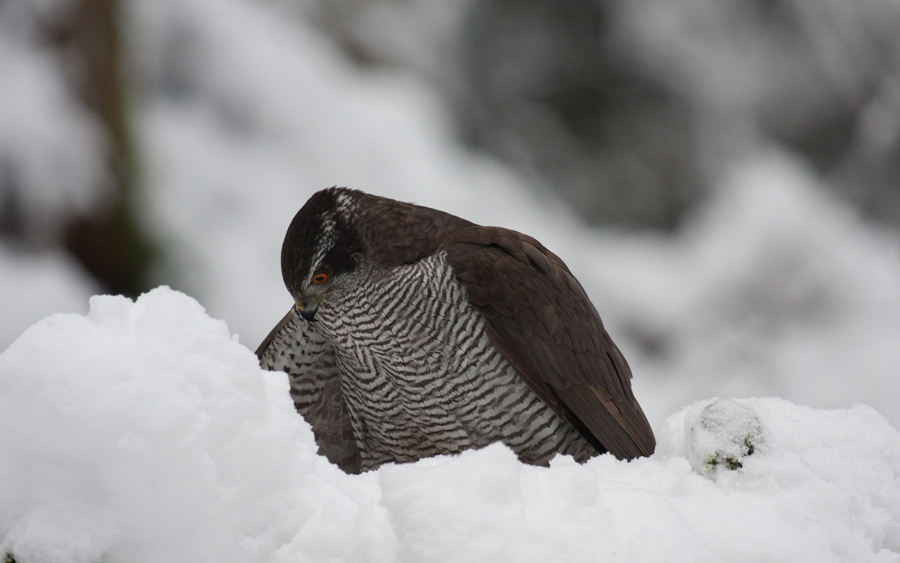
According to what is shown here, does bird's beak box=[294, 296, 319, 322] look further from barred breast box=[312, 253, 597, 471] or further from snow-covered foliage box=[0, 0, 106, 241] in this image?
snow-covered foliage box=[0, 0, 106, 241]

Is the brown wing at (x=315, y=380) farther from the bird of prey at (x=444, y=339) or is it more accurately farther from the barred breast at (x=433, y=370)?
the barred breast at (x=433, y=370)

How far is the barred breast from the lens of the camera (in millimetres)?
2594

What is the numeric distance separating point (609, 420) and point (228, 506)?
1752 mm

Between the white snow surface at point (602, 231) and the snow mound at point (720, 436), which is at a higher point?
the white snow surface at point (602, 231)

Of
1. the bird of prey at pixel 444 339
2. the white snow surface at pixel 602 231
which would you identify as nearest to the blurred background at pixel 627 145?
the white snow surface at pixel 602 231

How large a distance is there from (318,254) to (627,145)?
14.2ft

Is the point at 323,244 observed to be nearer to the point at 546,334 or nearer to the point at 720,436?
the point at 546,334

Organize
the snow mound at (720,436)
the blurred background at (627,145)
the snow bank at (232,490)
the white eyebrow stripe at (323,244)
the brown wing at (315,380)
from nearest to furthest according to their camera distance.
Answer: the snow bank at (232,490)
the snow mound at (720,436)
the white eyebrow stripe at (323,244)
the brown wing at (315,380)
the blurred background at (627,145)

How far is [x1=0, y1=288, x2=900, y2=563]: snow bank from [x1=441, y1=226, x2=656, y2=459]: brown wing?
3.76ft

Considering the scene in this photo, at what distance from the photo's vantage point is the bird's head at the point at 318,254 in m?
2.73

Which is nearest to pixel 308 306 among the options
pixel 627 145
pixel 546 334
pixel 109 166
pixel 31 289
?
pixel 546 334

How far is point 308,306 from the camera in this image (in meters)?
2.73

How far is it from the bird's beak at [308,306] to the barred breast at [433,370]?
47 millimetres

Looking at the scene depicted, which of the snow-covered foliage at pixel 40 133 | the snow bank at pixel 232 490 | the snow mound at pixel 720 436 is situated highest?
the snow-covered foliage at pixel 40 133
